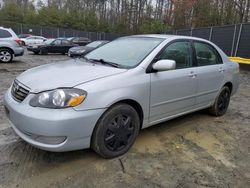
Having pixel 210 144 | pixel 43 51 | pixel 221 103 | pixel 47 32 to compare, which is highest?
pixel 47 32

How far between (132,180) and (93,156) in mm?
657

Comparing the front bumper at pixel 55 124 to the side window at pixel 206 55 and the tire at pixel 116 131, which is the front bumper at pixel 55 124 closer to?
the tire at pixel 116 131

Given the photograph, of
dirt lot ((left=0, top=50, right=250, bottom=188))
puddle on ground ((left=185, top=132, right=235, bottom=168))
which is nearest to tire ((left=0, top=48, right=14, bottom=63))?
dirt lot ((left=0, top=50, right=250, bottom=188))

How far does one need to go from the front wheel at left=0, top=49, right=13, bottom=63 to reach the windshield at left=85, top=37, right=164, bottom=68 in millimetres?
8376

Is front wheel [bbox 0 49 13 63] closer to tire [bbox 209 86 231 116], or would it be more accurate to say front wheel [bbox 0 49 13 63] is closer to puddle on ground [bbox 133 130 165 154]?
puddle on ground [bbox 133 130 165 154]

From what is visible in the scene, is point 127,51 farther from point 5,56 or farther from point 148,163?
point 5,56

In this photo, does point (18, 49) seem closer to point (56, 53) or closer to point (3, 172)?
point (56, 53)

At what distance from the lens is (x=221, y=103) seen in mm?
4898

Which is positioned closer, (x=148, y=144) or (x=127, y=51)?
(x=148, y=144)

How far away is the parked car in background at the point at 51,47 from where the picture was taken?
17680 millimetres

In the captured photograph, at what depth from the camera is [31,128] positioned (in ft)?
8.51

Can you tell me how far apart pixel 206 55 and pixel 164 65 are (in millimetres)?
1534

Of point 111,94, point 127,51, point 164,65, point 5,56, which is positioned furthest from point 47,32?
point 111,94

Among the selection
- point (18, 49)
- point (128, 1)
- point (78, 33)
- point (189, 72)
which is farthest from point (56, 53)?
point (128, 1)
